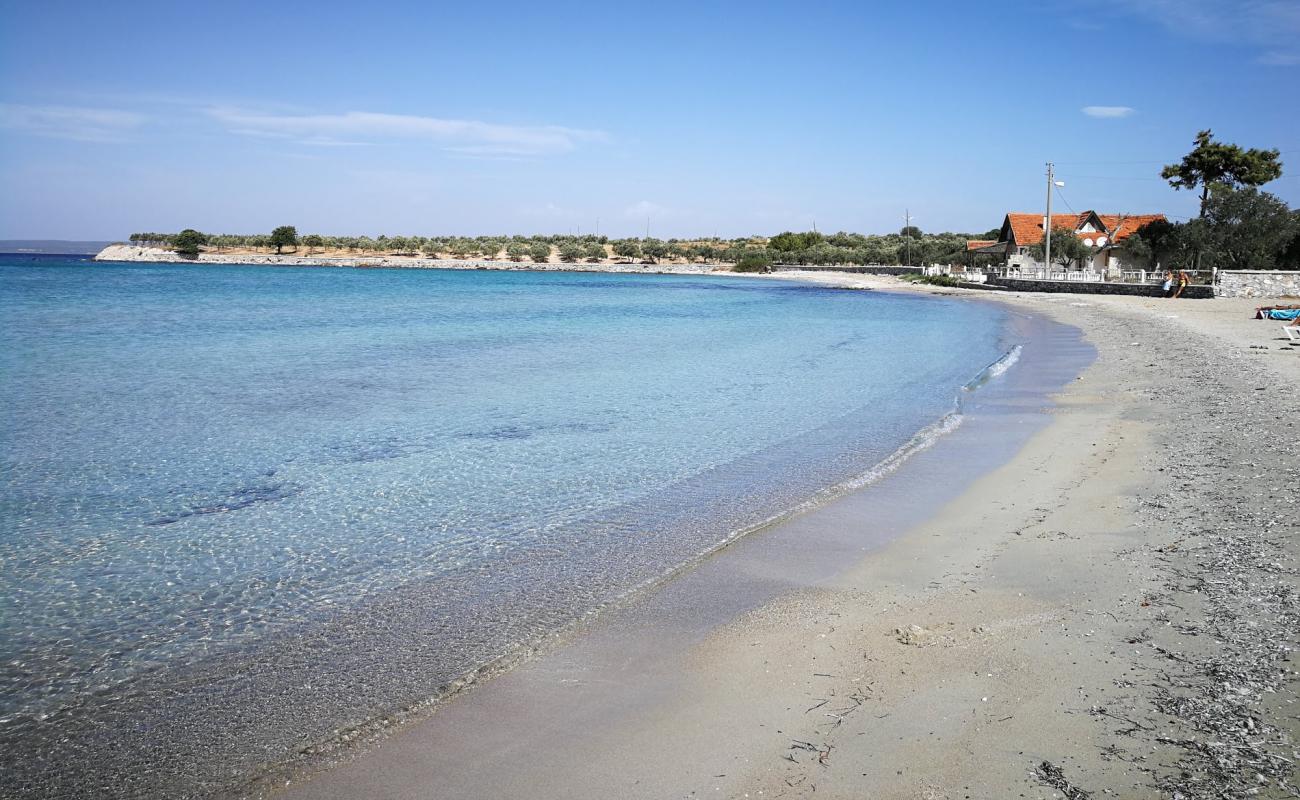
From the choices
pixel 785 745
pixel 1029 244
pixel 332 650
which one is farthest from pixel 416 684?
pixel 1029 244

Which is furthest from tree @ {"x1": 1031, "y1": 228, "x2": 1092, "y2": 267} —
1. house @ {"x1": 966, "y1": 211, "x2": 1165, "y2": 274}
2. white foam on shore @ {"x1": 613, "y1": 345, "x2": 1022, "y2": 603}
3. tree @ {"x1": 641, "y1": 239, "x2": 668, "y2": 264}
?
tree @ {"x1": 641, "y1": 239, "x2": 668, "y2": 264}

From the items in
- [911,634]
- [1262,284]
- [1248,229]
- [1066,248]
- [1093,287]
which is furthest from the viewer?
[1066,248]

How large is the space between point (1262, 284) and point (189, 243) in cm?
12964

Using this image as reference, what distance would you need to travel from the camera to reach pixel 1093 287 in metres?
46.3

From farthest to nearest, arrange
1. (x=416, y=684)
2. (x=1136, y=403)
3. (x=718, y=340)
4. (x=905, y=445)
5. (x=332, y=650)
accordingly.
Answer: (x=718, y=340) < (x=1136, y=403) < (x=905, y=445) < (x=332, y=650) < (x=416, y=684)

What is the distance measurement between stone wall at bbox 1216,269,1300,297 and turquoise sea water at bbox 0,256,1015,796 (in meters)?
21.8

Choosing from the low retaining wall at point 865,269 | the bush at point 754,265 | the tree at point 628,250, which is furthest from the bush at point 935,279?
the tree at point 628,250

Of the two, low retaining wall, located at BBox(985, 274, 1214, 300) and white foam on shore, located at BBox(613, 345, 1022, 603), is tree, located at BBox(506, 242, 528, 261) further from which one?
white foam on shore, located at BBox(613, 345, 1022, 603)

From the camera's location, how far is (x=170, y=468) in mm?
9945

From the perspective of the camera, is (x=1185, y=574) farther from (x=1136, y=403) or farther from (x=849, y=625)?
(x=1136, y=403)

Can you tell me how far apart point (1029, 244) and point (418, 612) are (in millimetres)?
67288

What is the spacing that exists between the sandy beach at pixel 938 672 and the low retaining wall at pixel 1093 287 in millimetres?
35852

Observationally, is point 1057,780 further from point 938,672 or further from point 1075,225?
point 1075,225

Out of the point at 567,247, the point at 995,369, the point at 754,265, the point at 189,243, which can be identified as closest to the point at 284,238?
the point at 189,243
